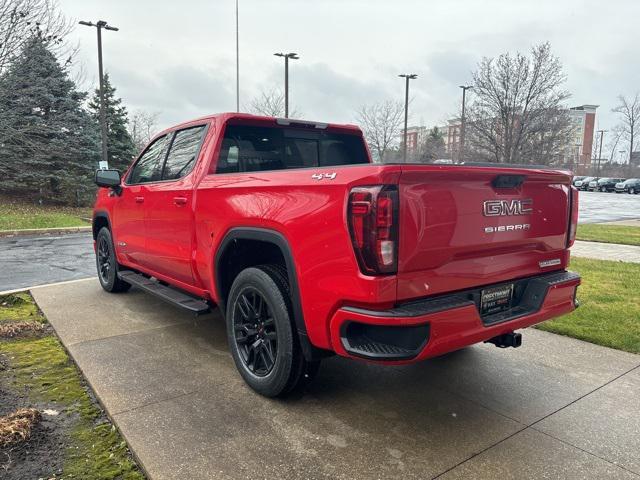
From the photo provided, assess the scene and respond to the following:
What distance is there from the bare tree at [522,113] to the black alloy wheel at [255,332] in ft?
54.2

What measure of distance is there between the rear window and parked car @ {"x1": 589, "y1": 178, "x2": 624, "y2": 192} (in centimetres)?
5617

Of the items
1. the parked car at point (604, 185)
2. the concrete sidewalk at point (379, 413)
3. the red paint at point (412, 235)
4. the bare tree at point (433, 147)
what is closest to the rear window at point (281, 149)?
the red paint at point (412, 235)

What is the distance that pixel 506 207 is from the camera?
2.83 m

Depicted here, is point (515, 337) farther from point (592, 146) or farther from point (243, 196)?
point (592, 146)

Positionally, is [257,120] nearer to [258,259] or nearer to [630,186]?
[258,259]

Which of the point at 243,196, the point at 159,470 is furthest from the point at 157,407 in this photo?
the point at 243,196

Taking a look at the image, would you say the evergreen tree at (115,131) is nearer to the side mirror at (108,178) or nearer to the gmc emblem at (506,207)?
the side mirror at (108,178)

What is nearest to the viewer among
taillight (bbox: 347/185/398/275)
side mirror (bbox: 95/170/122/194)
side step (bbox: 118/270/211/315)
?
taillight (bbox: 347/185/398/275)

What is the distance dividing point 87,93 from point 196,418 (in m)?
24.7

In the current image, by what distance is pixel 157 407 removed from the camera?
3080mm

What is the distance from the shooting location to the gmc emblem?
2.72m

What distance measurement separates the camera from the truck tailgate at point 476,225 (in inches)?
95.3

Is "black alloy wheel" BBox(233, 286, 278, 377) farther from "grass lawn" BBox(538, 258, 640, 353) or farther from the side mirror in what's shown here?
"grass lawn" BBox(538, 258, 640, 353)

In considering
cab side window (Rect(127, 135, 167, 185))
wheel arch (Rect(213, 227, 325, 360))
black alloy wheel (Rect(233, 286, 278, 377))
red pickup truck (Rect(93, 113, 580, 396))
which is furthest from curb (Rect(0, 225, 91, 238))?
black alloy wheel (Rect(233, 286, 278, 377))
